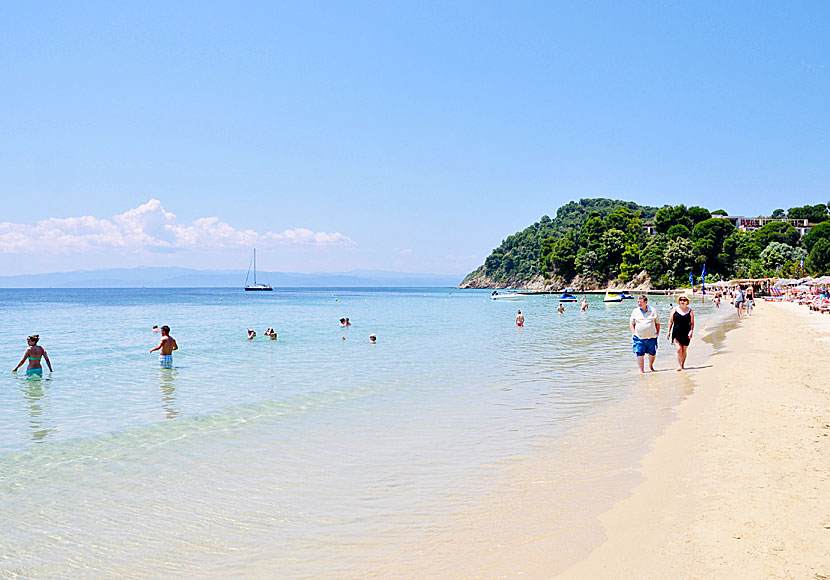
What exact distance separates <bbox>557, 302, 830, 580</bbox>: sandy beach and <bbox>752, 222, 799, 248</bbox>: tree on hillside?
389 ft

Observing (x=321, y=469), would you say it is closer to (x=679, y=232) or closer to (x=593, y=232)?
(x=679, y=232)

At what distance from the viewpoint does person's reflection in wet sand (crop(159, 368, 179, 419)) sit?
35.1 feet

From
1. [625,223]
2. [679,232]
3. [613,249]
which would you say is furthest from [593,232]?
[679,232]

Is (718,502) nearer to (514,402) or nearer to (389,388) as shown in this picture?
(514,402)

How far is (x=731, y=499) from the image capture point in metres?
5.14

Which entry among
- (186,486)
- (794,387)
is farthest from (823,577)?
(794,387)

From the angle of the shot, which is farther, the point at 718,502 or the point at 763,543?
→ the point at 718,502

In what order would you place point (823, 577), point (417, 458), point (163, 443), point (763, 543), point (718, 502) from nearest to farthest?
point (823, 577) < point (763, 543) < point (718, 502) < point (417, 458) < point (163, 443)

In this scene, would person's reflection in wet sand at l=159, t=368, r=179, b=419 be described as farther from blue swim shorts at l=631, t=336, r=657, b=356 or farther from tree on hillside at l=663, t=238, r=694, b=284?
tree on hillside at l=663, t=238, r=694, b=284

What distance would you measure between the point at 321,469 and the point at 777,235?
127948mm

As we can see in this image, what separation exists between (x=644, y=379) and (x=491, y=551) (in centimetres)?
991

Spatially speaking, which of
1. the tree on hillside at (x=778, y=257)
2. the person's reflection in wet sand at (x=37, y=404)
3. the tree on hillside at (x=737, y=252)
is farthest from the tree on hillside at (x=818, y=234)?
the person's reflection in wet sand at (x=37, y=404)

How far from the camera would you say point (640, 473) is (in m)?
6.23

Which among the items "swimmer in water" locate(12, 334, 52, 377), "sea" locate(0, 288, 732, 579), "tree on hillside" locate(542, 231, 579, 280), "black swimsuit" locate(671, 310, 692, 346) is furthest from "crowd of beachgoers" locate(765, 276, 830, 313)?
"tree on hillside" locate(542, 231, 579, 280)
